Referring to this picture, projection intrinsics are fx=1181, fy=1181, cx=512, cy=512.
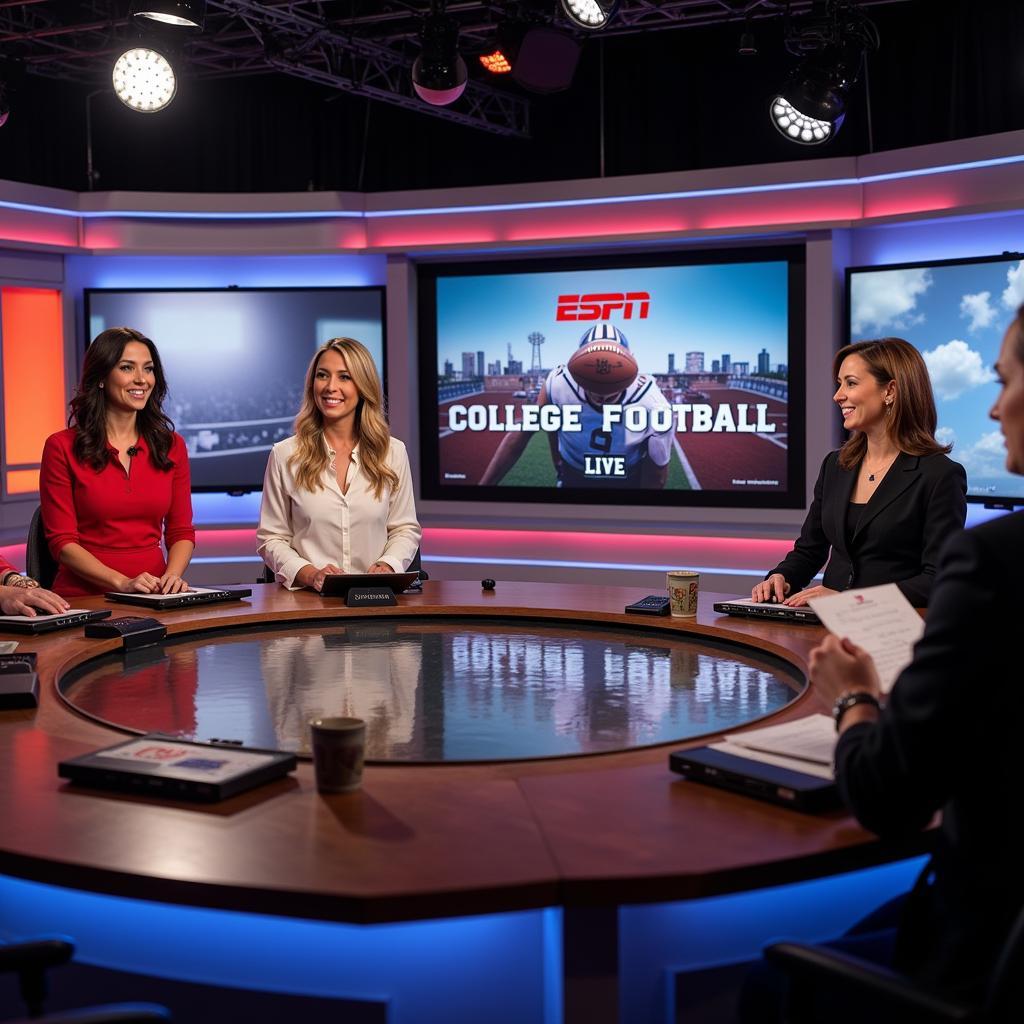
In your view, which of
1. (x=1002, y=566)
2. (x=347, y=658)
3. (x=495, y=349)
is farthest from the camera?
(x=495, y=349)

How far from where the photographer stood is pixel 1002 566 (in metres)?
Answer: 1.28

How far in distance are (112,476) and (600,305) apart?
3.63 meters

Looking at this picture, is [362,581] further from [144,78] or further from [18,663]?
[144,78]

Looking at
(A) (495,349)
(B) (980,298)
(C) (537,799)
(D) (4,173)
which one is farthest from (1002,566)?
(D) (4,173)

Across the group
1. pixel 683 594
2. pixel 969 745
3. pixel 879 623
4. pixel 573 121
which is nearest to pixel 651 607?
pixel 683 594

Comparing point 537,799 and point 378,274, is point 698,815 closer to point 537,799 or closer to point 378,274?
point 537,799

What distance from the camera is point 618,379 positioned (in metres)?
6.61

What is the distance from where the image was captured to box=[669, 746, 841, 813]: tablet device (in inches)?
62.1

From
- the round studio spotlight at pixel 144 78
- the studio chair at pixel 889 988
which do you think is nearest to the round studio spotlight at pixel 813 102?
the round studio spotlight at pixel 144 78

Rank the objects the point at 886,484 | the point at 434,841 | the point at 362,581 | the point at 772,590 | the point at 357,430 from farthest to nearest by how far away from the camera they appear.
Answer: the point at 357,430, the point at 362,581, the point at 886,484, the point at 772,590, the point at 434,841

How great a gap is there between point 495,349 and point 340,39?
6.11 ft

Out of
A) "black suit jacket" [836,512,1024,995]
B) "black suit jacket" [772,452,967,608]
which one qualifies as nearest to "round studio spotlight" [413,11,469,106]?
"black suit jacket" [772,452,967,608]

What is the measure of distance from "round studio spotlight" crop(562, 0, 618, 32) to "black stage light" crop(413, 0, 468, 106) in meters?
0.73

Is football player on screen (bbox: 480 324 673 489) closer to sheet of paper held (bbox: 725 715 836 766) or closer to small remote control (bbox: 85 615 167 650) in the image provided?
small remote control (bbox: 85 615 167 650)
